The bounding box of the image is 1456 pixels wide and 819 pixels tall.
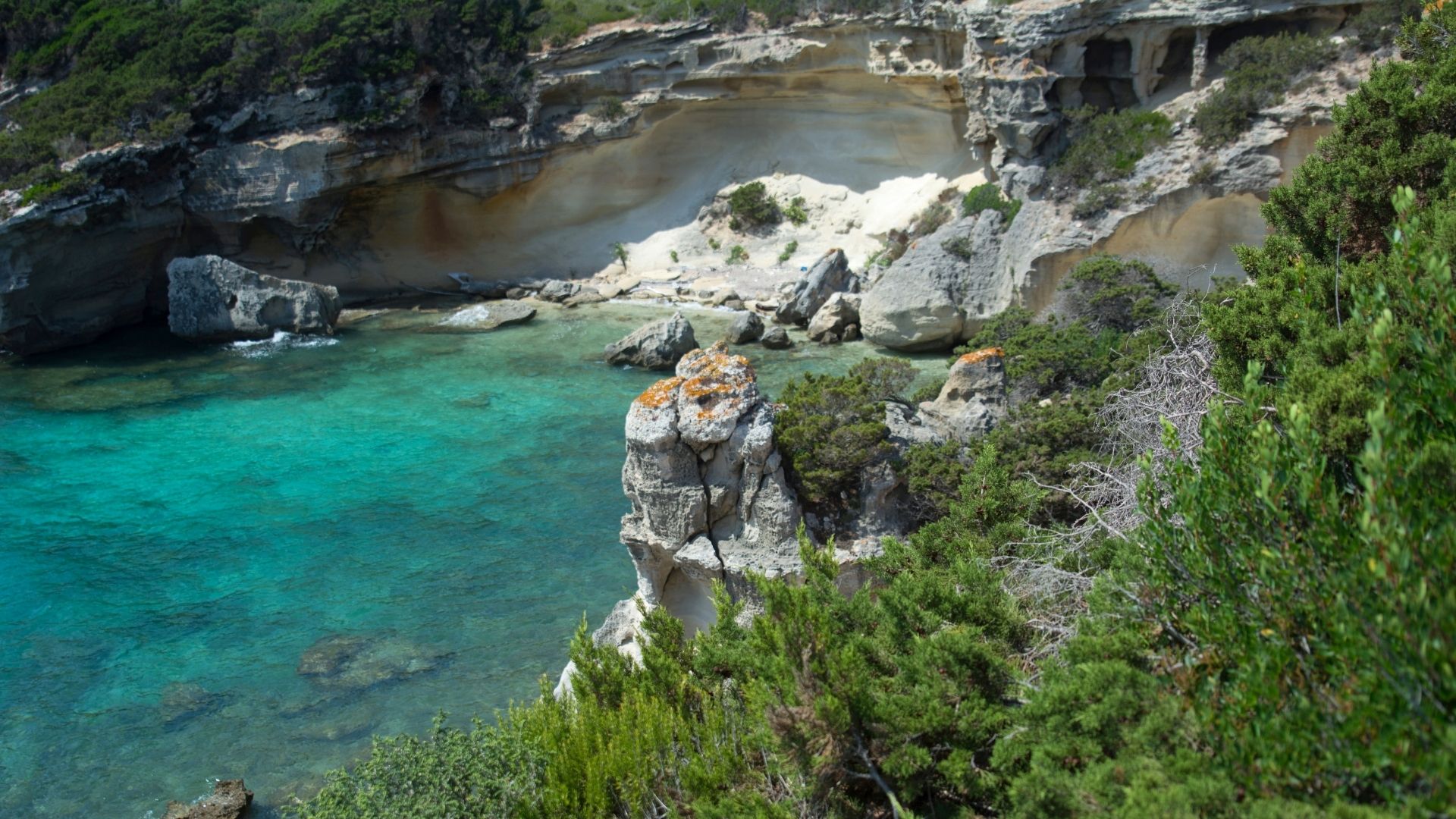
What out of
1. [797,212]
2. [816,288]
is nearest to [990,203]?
[816,288]

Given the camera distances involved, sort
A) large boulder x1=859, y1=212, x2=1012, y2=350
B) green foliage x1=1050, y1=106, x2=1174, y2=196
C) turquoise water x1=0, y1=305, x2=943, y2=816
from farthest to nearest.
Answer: large boulder x1=859, y1=212, x2=1012, y2=350 → green foliage x1=1050, y1=106, x2=1174, y2=196 → turquoise water x1=0, y1=305, x2=943, y2=816

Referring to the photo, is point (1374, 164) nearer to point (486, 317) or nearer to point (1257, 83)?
point (1257, 83)

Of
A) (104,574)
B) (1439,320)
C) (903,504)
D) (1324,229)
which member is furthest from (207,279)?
(1439,320)

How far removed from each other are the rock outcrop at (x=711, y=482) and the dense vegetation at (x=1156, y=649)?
74.6 inches

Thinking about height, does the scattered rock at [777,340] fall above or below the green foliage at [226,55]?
below

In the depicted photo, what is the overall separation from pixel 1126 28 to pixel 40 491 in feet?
91.4

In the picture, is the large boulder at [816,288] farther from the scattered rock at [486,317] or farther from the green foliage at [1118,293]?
the green foliage at [1118,293]

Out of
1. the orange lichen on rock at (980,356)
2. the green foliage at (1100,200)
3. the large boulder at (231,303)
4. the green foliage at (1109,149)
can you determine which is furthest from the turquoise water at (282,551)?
the green foliage at (1109,149)

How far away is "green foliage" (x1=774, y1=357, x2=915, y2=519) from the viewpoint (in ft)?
40.2

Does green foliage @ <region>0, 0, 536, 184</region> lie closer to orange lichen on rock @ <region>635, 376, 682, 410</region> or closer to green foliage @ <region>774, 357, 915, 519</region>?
orange lichen on rock @ <region>635, 376, 682, 410</region>

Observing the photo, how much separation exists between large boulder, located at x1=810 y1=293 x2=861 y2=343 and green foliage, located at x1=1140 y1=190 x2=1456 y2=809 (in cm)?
2240

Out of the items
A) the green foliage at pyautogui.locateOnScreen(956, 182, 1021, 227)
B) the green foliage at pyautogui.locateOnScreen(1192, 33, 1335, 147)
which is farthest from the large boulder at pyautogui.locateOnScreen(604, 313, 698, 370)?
the green foliage at pyautogui.locateOnScreen(1192, 33, 1335, 147)

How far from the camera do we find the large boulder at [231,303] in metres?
32.8

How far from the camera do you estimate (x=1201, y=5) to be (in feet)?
86.6
